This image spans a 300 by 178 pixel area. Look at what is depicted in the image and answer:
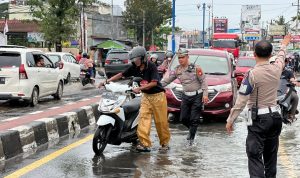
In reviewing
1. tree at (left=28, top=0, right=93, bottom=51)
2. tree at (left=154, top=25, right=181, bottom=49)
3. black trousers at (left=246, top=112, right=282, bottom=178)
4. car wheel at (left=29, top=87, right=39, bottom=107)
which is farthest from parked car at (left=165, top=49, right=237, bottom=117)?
tree at (left=154, top=25, right=181, bottom=49)

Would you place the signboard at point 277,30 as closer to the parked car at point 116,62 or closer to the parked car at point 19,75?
the parked car at point 116,62

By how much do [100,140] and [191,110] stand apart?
2116 millimetres

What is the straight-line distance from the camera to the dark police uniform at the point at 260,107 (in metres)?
5.49

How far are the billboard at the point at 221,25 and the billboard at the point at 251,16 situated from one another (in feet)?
39.0

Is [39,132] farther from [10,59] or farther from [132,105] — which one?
[10,59]

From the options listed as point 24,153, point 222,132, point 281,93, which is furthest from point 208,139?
point 24,153

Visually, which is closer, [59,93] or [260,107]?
[260,107]

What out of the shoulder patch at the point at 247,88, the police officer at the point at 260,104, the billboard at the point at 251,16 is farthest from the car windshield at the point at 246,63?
the billboard at the point at 251,16

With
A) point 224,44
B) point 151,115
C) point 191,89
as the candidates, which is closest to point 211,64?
point 191,89

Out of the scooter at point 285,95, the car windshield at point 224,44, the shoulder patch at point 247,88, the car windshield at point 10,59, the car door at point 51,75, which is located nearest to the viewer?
the shoulder patch at point 247,88

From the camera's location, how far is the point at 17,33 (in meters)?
55.8

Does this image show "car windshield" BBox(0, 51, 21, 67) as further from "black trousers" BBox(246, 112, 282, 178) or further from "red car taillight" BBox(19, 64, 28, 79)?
"black trousers" BBox(246, 112, 282, 178)

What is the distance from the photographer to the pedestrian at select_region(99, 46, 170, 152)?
8414 millimetres

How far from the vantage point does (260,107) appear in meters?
5.56
